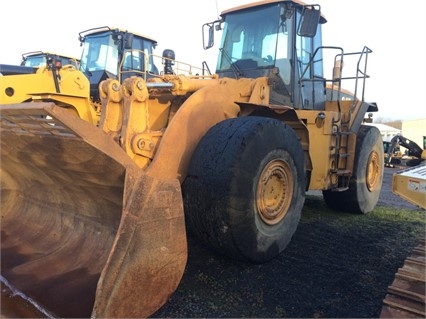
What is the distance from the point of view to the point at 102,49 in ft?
31.5

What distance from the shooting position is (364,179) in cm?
618

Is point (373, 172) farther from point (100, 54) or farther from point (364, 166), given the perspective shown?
point (100, 54)

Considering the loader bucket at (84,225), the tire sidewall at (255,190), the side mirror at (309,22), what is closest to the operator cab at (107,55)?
the side mirror at (309,22)

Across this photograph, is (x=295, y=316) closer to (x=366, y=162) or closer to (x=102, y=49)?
(x=366, y=162)

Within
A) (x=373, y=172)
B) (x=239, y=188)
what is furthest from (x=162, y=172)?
(x=373, y=172)

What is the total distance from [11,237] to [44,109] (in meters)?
2.27

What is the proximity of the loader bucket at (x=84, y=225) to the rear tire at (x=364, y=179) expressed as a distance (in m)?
Answer: 3.95

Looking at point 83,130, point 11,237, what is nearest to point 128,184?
point 83,130

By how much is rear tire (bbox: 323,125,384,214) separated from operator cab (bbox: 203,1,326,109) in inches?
50.9

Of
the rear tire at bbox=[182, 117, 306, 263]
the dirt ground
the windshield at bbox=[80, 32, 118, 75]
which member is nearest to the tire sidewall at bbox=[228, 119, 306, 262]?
the rear tire at bbox=[182, 117, 306, 263]

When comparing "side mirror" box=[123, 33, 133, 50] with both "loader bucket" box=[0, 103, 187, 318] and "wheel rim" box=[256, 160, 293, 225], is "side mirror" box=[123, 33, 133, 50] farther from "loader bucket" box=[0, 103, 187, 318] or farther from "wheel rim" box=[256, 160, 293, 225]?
"wheel rim" box=[256, 160, 293, 225]

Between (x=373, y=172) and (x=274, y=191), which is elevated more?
(x=274, y=191)

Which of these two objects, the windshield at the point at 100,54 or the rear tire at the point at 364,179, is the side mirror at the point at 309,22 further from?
the windshield at the point at 100,54

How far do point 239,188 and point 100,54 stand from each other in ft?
25.0
